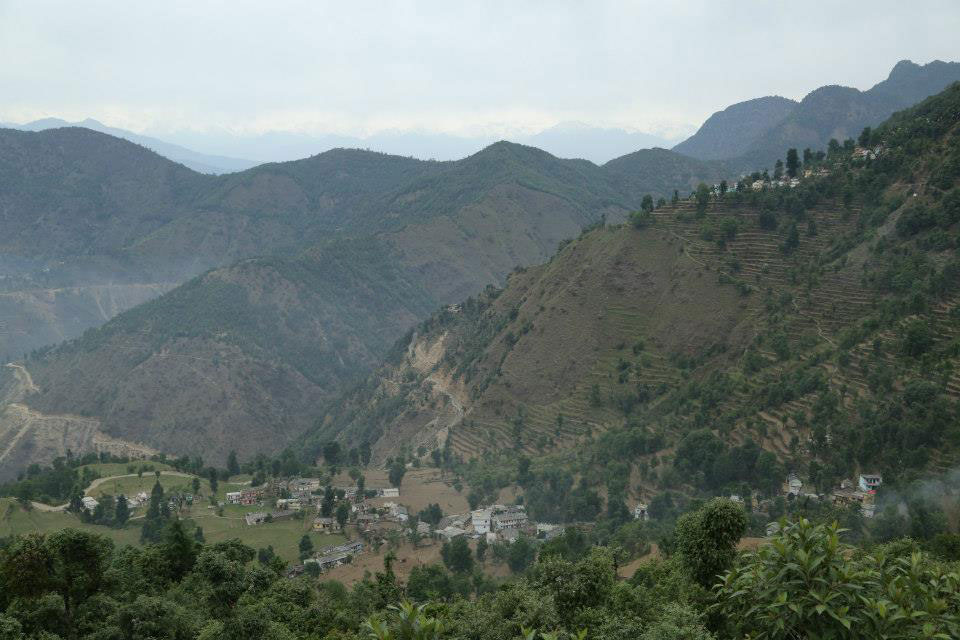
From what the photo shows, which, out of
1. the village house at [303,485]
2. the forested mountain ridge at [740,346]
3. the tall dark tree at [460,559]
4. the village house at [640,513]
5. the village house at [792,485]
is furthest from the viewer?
the village house at [303,485]

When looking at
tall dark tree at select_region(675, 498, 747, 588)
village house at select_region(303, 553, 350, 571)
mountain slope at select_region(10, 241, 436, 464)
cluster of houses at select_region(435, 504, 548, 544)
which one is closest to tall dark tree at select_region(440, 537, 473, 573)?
cluster of houses at select_region(435, 504, 548, 544)

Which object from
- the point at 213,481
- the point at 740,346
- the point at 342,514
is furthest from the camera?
the point at 213,481

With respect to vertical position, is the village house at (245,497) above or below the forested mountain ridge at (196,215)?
below

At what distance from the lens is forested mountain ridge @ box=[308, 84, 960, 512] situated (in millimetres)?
38125

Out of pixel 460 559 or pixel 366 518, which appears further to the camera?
pixel 366 518

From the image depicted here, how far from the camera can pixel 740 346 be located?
50844 mm

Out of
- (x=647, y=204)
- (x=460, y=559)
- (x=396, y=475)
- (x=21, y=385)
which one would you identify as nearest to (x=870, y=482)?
(x=460, y=559)

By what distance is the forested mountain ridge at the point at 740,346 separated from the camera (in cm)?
3812

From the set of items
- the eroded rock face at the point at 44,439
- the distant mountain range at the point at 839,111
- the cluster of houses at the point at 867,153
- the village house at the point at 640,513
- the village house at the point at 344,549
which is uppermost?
the distant mountain range at the point at 839,111

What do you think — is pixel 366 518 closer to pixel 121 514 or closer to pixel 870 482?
pixel 121 514

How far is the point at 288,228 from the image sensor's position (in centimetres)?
18400

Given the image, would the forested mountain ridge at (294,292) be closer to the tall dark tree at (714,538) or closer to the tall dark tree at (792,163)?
the tall dark tree at (792,163)

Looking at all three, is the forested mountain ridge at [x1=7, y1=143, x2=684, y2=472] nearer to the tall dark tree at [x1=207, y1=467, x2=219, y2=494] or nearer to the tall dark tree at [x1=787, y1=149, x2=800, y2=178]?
the tall dark tree at [x1=207, y1=467, x2=219, y2=494]

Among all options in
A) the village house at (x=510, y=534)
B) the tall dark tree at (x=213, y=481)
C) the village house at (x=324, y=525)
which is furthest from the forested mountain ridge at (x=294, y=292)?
the village house at (x=510, y=534)
